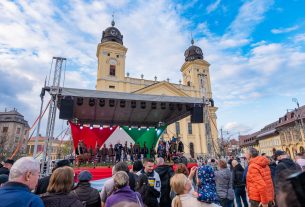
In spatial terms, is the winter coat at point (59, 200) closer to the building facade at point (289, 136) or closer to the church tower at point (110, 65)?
the church tower at point (110, 65)

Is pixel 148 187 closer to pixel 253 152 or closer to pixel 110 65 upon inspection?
pixel 253 152

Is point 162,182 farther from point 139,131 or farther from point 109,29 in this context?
point 109,29

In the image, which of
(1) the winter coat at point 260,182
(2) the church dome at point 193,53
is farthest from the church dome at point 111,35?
(1) the winter coat at point 260,182

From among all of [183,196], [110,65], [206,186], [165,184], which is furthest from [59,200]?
[110,65]

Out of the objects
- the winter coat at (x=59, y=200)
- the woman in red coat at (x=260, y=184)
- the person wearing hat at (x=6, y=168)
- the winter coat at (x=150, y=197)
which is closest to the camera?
the winter coat at (x=59, y=200)

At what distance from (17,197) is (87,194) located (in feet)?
4.69

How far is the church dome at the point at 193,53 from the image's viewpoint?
43.9 m

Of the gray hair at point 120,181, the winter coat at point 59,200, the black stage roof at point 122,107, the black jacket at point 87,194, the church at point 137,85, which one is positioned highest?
the church at point 137,85

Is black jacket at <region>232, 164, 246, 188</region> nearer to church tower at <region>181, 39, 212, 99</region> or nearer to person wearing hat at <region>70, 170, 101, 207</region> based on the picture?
person wearing hat at <region>70, 170, 101, 207</region>

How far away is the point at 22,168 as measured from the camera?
5.99ft

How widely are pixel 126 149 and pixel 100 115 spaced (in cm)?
310

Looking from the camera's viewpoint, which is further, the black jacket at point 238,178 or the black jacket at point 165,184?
the black jacket at point 238,178

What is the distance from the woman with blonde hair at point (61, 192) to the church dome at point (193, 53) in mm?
44258

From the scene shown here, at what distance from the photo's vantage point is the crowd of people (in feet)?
5.12
